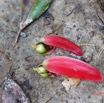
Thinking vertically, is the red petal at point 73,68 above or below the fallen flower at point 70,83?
above

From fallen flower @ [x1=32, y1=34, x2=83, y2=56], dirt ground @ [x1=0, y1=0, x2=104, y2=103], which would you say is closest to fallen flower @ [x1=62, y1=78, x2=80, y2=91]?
dirt ground @ [x1=0, y1=0, x2=104, y2=103]

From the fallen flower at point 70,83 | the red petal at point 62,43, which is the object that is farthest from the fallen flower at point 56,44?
the fallen flower at point 70,83

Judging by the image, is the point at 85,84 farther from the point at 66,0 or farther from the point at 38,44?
the point at 66,0

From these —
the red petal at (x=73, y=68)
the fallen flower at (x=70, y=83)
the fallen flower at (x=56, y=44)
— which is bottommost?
the fallen flower at (x=70, y=83)

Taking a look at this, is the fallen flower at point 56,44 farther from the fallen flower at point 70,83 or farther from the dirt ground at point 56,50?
the fallen flower at point 70,83

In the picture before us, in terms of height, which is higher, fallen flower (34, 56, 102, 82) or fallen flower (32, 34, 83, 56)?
fallen flower (32, 34, 83, 56)

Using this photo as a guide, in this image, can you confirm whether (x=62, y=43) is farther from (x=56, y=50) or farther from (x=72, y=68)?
(x=72, y=68)

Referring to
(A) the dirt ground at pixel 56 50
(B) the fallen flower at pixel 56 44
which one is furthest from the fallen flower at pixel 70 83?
(B) the fallen flower at pixel 56 44

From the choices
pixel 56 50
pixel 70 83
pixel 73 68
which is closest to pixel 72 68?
pixel 73 68

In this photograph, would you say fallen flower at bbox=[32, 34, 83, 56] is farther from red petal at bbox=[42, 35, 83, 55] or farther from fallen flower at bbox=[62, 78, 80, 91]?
fallen flower at bbox=[62, 78, 80, 91]
